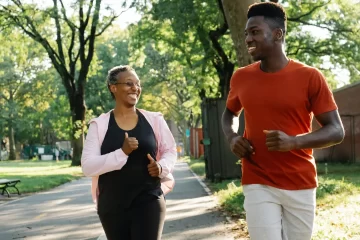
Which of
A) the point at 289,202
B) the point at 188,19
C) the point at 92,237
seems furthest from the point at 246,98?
the point at 188,19

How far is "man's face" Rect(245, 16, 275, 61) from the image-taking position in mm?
3814

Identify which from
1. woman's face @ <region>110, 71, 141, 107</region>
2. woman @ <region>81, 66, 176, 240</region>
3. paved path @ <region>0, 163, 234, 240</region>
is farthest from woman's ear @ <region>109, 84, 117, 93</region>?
paved path @ <region>0, 163, 234, 240</region>

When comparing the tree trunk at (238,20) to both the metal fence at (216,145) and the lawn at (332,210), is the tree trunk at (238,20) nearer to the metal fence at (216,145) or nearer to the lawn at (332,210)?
the lawn at (332,210)

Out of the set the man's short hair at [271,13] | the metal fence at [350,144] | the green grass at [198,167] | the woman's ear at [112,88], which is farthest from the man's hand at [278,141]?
the metal fence at [350,144]

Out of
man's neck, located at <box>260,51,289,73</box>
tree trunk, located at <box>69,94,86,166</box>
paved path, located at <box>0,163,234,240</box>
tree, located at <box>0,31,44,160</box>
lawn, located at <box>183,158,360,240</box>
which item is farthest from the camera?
tree, located at <box>0,31,44,160</box>

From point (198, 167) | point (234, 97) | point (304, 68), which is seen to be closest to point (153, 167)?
point (234, 97)

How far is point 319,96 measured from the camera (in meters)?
3.68

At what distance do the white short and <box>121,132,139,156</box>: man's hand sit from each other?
2.60 ft

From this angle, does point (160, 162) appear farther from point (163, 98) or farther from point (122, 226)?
point (163, 98)

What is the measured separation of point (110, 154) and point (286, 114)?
45.5 inches

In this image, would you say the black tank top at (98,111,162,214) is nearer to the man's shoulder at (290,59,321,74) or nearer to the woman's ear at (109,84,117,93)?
the woman's ear at (109,84,117,93)

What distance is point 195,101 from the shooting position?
43.8 m

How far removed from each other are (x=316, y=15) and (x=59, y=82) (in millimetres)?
44214

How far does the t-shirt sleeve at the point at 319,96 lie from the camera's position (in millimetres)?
3672
